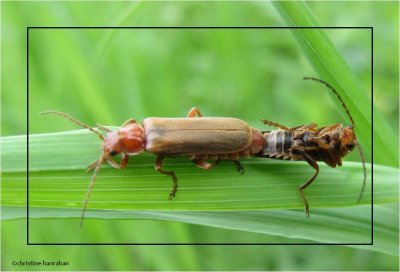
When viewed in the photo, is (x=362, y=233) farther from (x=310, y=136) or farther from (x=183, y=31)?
(x=183, y=31)

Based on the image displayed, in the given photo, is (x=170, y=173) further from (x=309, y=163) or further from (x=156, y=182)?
(x=309, y=163)

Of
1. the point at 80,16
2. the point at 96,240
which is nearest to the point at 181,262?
the point at 96,240

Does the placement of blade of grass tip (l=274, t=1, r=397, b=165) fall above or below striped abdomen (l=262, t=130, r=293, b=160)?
above

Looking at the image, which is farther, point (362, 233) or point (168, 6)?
point (168, 6)

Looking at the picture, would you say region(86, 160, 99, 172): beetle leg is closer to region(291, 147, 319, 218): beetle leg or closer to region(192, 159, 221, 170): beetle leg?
region(192, 159, 221, 170): beetle leg

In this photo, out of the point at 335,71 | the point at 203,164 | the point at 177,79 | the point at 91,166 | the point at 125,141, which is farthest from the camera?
the point at 177,79

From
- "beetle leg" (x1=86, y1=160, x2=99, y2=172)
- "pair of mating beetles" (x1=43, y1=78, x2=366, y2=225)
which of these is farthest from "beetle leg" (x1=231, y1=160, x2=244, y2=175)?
"beetle leg" (x1=86, y1=160, x2=99, y2=172)

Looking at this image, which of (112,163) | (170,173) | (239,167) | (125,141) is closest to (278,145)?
(239,167)
